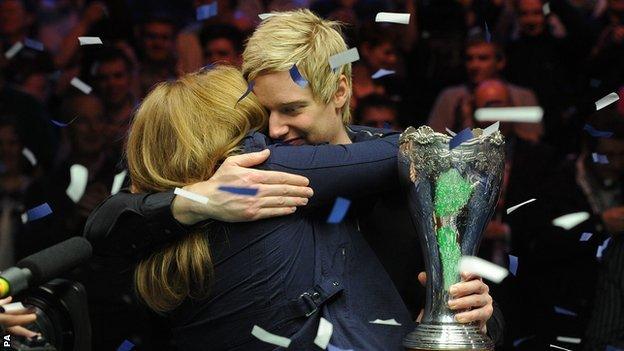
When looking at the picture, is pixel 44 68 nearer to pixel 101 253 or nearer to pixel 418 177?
pixel 101 253

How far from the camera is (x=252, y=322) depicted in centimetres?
262

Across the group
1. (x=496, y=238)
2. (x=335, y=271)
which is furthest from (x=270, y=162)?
(x=496, y=238)

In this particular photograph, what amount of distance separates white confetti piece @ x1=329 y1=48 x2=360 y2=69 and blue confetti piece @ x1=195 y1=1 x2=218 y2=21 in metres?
2.34

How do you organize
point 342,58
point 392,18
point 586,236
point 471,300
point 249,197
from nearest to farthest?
point 471,300
point 249,197
point 342,58
point 392,18
point 586,236

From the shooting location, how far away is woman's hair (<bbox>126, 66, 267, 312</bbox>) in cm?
266

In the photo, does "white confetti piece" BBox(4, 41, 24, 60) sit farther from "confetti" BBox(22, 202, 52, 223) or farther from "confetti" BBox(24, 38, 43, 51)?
"confetti" BBox(22, 202, 52, 223)

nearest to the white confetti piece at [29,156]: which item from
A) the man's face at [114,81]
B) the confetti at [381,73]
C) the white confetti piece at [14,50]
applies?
the man's face at [114,81]

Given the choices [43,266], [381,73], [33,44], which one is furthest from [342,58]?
[33,44]

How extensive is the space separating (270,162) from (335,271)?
285 millimetres

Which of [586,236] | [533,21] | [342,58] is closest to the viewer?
[342,58]

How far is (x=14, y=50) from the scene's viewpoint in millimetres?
5137

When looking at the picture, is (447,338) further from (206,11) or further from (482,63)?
(206,11)

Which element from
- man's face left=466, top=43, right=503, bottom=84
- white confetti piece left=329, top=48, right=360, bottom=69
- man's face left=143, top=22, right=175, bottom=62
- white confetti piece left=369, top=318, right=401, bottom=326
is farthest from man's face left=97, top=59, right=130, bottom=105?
white confetti piece left=369, top=318, right=401, bottom=326

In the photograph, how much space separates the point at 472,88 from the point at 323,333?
233cm
